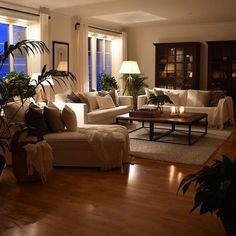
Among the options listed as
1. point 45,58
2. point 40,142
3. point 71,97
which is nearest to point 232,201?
point 40,142

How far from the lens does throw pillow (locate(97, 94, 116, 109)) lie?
294 inches

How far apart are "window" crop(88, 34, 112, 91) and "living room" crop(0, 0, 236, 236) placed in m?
0.09

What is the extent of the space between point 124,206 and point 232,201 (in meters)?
1.20

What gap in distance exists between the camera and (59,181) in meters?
3.95

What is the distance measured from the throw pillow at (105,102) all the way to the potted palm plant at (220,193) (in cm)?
505

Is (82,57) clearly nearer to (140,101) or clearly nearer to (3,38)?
(140,101)

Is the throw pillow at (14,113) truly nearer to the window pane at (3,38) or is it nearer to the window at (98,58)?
the window pane at (3,38)

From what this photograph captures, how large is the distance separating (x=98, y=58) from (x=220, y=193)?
7.41m

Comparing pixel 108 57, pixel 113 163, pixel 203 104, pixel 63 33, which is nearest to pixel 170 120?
pixel 113 163

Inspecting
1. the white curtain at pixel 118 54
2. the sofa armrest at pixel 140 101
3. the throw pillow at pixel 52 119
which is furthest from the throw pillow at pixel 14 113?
the white curtain at pixel 118 54

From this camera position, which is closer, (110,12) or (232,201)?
(232,201)

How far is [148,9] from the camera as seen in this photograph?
6.88 meters

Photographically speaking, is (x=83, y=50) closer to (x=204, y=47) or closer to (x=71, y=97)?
(x=71, y=97)

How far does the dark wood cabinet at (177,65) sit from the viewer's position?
29.7 ft
